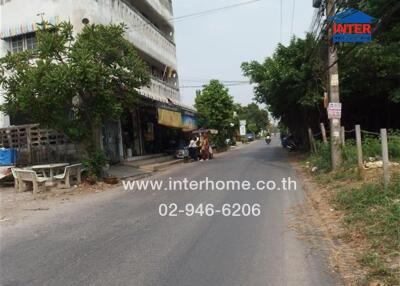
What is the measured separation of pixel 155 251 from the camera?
6.87 m

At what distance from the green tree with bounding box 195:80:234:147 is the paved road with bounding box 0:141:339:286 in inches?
1427

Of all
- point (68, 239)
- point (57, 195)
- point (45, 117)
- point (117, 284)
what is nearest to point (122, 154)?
point (45, 117)

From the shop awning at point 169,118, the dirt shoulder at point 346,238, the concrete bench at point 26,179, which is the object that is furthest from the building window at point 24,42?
the dirt shoulder at point 346,238

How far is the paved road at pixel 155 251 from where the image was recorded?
18.5 ft

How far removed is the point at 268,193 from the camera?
12.7m

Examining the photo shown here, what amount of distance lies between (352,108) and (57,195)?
19.4 meters

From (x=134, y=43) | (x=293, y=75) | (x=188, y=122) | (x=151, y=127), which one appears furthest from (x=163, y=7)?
(x=293, y=75)

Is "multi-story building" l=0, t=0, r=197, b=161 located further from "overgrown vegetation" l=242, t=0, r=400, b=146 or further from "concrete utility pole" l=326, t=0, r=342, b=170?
"concrete utility pole" l=326, t=0, r=342, b=170

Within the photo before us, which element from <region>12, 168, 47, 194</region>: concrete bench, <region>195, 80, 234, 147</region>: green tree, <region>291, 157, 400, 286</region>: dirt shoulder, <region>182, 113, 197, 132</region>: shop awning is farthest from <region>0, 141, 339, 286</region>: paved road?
<region>195, 80, 234, 147</region>: green tree

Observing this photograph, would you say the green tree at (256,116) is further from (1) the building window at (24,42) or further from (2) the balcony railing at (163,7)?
(1) the building window at (24,42)

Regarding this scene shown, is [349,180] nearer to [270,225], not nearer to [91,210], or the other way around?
[270,225]

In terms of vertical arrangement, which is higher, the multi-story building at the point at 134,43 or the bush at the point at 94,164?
the multi-story building at the point at 134,43

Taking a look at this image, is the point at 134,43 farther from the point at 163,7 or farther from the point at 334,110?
the point at 334,110

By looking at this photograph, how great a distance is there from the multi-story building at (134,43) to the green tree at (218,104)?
1038 cm
